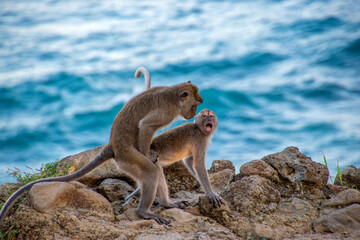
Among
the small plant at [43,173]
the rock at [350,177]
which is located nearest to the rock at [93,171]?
the small plant at [43,173]

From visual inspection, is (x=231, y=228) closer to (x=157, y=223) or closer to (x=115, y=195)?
(x=157, y=223)

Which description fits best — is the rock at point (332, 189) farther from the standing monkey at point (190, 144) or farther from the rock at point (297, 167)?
the standing monkey at point (190, 144)

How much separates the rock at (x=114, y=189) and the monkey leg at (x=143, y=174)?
996mm

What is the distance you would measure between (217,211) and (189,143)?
1591 mm

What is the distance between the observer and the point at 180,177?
29.0 ft

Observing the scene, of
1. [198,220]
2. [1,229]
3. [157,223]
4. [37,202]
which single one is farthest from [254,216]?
[1,229]

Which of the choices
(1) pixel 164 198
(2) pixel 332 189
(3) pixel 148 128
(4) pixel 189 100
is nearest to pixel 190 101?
(4) pixel 189 100

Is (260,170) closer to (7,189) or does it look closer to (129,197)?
(129,197)

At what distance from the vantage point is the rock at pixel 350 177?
30.0 feet

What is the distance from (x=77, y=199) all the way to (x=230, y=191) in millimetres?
2684

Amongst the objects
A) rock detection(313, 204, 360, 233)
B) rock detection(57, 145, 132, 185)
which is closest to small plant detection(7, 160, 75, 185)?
rock detection(57, 145, 132, 185)

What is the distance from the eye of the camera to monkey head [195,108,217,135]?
26.6ft

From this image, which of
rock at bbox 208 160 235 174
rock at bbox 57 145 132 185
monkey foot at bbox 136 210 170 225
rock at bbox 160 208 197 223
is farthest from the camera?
rock at bbox 208 160 235 174

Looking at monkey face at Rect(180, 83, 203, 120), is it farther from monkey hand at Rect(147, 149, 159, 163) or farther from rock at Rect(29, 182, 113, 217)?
rock at Rect(29, 182, 113, 217)
